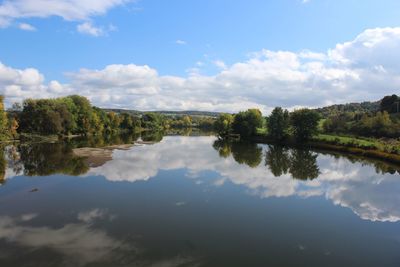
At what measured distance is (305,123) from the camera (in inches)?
3044

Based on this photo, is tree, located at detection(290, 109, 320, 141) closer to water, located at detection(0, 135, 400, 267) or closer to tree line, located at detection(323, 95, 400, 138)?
tree line, located at detection(323, 95, 400, 138)

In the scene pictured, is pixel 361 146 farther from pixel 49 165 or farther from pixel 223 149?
pixel 49 165

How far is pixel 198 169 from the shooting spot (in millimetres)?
38594

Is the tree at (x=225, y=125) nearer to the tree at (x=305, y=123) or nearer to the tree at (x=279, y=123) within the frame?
the tree at (x=279, y=123)

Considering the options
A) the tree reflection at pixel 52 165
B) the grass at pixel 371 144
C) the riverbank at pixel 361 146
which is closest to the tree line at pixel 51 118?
the tree reflection at pixel 52 165

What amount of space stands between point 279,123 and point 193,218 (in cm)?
7214

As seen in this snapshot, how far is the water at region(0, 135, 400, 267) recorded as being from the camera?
46.4 feet

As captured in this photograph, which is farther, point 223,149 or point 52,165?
point 223,149

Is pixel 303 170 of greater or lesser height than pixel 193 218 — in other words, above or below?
below

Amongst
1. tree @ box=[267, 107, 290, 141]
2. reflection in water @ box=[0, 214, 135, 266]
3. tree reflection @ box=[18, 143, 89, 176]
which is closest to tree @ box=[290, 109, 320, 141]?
tree @ box=[267, 107, 290, 141]

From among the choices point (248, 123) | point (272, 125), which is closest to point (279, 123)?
point (272, 125)

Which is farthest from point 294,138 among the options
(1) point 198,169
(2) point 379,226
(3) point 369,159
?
(2) point 379,226

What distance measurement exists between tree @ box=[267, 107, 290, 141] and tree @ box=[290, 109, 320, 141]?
190 inches

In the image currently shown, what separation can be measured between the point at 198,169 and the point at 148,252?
24.4m
